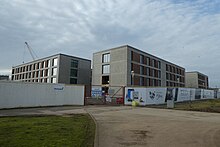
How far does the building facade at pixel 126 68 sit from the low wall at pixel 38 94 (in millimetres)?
25725

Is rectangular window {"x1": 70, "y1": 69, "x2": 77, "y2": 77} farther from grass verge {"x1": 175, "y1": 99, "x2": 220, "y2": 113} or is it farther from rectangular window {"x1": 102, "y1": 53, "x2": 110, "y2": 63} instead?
grass verge {"x1": 175, "y1": 99, "x2": 220, "y2": 113}

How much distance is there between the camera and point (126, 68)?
5459 cm

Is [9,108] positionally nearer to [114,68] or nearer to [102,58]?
[114,68]

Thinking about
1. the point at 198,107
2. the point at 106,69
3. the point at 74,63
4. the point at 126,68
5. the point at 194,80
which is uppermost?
the point at 74,63

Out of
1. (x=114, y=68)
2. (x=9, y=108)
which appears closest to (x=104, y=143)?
(x=9, y=108)

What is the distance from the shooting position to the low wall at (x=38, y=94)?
75.7ft

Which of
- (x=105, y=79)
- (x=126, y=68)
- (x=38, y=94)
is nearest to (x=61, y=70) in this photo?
(x=105, y=79)

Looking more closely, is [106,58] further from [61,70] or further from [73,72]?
[61,70]

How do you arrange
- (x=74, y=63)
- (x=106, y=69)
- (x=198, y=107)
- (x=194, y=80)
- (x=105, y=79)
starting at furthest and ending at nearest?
(x=194, y=80), (x=74, y=63), (x=105, y=79), (x=106, y=69), (x=198, y=107)

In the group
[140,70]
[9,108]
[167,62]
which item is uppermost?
[167,62]

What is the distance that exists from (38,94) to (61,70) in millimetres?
41449

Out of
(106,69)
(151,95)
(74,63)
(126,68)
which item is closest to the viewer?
(151,95)

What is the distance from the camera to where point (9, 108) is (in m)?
22.9

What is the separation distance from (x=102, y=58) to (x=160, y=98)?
31455 mm
